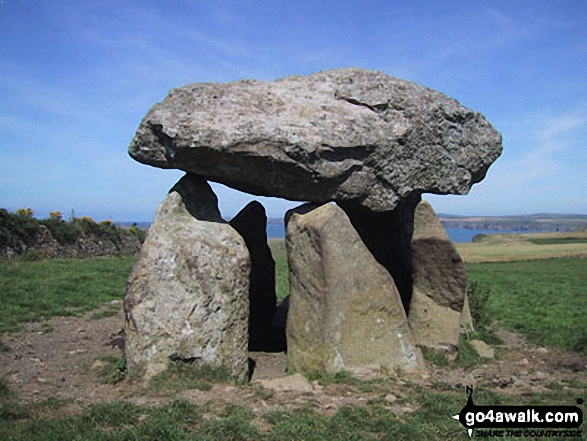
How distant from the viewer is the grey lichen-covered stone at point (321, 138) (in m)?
8.96

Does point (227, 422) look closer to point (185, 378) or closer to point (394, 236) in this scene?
point (185, 378)

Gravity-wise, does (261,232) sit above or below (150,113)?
below

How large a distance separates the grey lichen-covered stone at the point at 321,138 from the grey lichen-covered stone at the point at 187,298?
118cm

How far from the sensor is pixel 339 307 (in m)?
8.70

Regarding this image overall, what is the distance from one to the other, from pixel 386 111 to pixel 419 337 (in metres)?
4.34

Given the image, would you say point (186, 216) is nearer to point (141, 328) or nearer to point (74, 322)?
point (141, 328)

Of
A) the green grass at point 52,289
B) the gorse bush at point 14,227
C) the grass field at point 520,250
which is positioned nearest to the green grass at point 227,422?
the green grass at point 52,289

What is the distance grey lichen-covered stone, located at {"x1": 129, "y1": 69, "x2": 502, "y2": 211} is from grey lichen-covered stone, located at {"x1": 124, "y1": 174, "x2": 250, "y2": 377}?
3.87 feet

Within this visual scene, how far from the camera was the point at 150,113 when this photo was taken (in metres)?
9.49

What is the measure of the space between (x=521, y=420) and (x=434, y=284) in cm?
472

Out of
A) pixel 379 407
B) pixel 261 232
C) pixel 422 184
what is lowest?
pixel 379 407

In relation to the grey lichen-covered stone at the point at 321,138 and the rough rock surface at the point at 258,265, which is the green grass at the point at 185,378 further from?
A: the rough rock surface at the point at 258,265

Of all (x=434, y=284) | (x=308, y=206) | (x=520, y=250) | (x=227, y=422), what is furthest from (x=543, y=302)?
(x=520, y=250)

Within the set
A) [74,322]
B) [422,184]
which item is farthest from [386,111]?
[74,322]
